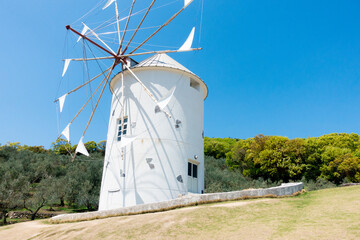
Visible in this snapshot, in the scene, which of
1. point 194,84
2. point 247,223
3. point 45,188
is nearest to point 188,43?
point 194,84

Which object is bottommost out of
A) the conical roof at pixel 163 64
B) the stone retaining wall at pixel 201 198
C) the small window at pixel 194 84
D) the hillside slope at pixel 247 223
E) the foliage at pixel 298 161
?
the hillside slope at pixel 247 223

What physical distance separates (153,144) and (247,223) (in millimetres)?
7456

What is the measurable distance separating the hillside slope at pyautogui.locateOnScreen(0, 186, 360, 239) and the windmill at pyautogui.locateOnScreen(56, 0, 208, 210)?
3.84m

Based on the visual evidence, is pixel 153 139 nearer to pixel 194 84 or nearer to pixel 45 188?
pixel 194 84

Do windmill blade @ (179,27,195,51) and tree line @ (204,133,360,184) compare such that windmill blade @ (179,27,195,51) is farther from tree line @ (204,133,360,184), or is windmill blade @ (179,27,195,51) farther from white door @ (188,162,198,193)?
tree line @ (204,133,360,184)

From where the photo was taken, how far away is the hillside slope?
637cm

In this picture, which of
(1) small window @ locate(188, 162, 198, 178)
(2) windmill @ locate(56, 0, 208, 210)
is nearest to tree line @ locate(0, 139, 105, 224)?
(2) windmill @ locate(56, 0, 208, 210)

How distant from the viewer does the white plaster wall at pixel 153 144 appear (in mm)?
13531

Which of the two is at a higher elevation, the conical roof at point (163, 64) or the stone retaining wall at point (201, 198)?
the conical roof at point (163, 64)

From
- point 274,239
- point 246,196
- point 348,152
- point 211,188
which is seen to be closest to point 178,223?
point 274,239

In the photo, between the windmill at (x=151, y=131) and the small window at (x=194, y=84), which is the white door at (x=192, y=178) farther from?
the small window at (x=194, y=84)

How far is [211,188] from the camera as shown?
22.9 meters

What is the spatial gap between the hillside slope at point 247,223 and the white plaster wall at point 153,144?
3.71 m

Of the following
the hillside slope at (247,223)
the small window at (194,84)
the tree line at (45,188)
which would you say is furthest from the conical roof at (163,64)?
the hillside slope at (247,223)
